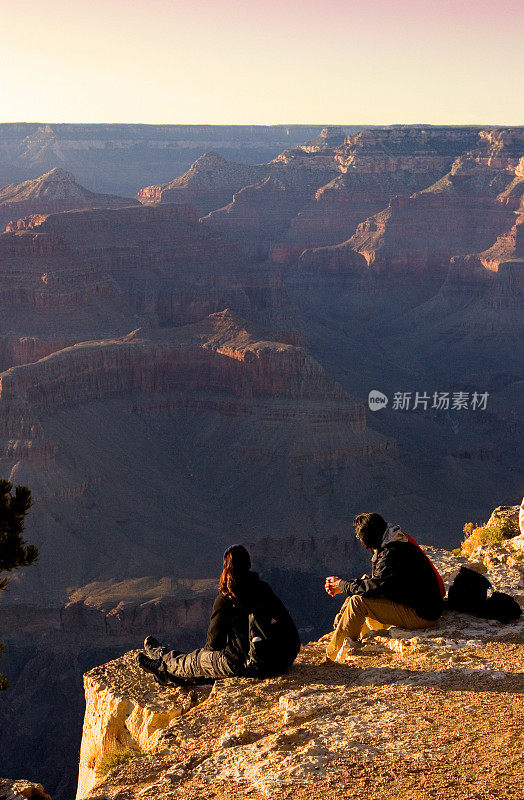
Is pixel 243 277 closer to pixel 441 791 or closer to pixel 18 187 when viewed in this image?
pixel 18 187

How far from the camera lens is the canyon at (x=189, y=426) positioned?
5194 centimetres

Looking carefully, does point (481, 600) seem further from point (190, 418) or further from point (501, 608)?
point (190, 418)

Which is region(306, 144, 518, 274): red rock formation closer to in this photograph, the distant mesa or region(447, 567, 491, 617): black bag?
the distant mesa

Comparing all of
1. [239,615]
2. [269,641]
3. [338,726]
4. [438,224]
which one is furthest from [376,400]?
[338,726]

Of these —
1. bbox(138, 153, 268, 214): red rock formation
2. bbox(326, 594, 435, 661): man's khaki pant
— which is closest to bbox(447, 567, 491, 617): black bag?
bbox(326, 594, 435, 661): man's khaki pant

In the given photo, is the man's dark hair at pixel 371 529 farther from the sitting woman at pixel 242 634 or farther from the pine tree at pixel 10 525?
the pine tree at pixel 10 525

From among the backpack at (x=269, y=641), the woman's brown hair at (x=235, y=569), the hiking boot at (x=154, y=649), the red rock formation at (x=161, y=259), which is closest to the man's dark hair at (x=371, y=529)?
the backpack at (x=269, y=641)

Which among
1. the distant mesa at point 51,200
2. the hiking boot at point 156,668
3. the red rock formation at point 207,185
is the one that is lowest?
the hiking boot at point 156,668

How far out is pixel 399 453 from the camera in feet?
244

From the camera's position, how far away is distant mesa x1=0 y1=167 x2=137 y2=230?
145250mm

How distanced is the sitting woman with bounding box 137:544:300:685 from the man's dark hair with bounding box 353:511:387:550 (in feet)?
5.17

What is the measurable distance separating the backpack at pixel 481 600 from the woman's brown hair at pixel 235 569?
3560 millimetres

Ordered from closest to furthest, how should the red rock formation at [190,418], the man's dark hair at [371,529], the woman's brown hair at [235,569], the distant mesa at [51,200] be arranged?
the woman's brown hair at [235,569]
the man's dark hair at [371,529]
the red rock formation at [190,418]
the distant mesa at [51,200]

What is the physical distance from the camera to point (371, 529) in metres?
13.2
